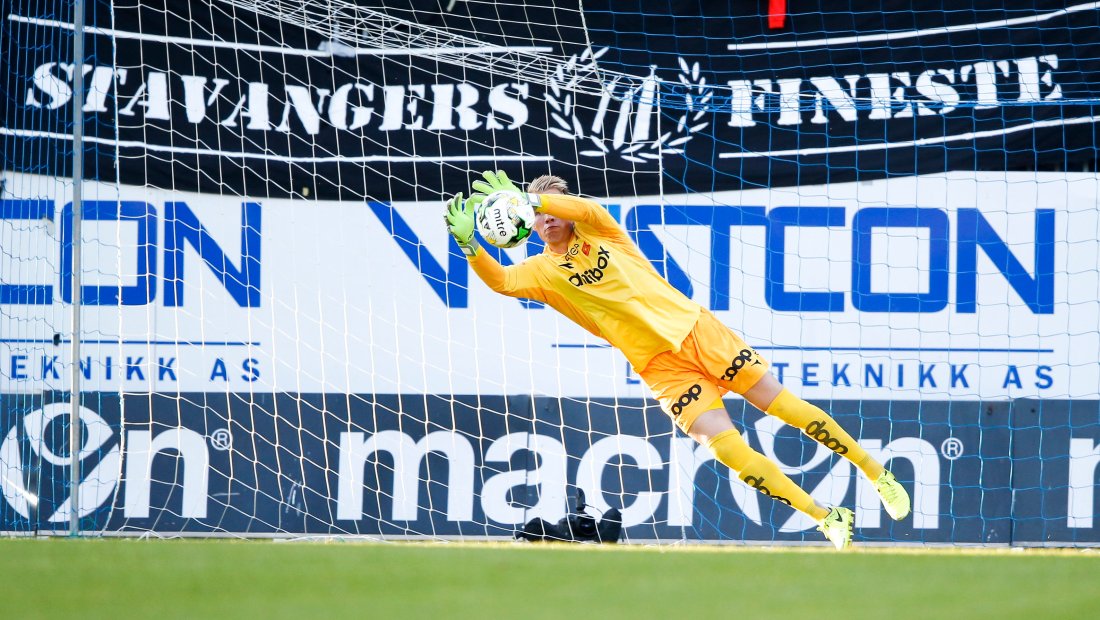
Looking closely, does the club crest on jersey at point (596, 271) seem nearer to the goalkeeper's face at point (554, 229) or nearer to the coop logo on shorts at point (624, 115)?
the goalkeeper's face at point (554, 229)

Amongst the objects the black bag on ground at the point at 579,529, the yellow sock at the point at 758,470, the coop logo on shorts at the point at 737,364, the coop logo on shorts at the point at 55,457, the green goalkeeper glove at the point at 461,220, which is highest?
the green goalkeeper glove at the point at 461,220

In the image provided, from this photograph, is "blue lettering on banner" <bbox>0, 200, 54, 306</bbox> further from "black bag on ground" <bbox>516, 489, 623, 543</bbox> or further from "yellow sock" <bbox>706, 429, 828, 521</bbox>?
"yellow sock" <bbox>706, 429, 828, 521</bbox>

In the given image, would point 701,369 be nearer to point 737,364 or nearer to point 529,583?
point 737,364

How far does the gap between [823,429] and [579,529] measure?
1.80 m

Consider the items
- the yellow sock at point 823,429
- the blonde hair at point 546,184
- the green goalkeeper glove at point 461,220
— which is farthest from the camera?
the blonde hair at point 546,184

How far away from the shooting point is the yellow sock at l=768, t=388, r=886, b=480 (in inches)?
207

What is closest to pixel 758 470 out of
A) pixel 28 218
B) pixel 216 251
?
pixel 216 251

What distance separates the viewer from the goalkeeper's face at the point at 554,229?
538 cm

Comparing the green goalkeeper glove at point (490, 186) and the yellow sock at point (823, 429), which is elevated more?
the green goalkeeper glove at point (490, 186)

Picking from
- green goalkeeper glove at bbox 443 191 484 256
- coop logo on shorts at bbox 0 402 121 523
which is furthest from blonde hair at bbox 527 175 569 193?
coop logo on shorts at bbox 0 402 121 523

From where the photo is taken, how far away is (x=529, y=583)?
343cm

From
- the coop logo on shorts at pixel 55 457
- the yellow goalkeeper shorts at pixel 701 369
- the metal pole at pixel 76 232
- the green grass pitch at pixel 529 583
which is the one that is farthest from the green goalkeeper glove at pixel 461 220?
the coop logo on shorts at pixel 55 457

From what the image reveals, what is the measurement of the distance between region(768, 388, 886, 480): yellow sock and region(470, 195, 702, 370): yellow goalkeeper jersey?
1.81 feet

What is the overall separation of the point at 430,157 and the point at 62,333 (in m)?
2.35
